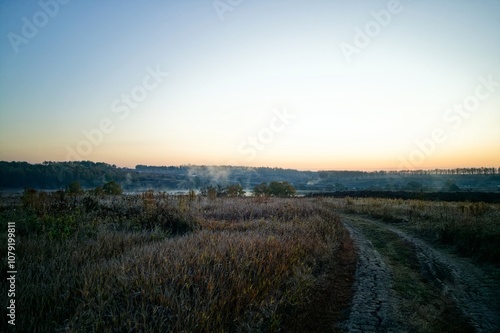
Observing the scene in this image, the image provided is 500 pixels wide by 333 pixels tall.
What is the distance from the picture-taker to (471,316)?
5496mm

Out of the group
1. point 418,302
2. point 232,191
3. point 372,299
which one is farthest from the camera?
point 232,191

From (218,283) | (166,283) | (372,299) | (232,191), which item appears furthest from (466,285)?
(232,191)

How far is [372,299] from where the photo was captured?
20.4 feet

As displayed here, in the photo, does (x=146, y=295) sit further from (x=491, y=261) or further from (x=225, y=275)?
(x=491, y=261)

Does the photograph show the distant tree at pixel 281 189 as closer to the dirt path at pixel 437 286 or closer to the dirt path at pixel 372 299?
the dirt path at pixel 437 286

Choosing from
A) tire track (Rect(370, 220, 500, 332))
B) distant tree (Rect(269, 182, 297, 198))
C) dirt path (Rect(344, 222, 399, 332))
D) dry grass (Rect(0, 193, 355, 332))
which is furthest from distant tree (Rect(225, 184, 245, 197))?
dry grass (Rect(0, 193, 355, 332))

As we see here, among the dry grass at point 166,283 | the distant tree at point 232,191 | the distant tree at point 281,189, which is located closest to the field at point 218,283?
the dry grass at point 166,283

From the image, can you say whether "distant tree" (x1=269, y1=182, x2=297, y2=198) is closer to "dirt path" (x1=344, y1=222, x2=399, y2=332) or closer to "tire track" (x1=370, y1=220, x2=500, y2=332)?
"tire track" (x1=370, y1=220, x2=500, y2=332)

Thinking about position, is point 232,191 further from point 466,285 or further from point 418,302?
point 418,302

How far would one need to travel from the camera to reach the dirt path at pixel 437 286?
524 cm

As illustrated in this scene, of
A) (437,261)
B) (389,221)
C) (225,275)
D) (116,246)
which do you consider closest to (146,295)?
(225,275)

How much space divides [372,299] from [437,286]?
244 cm

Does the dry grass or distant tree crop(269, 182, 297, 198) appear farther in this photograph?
distant tree crop(269, 182, 297, 198)

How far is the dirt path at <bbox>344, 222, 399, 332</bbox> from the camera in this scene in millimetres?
4996
